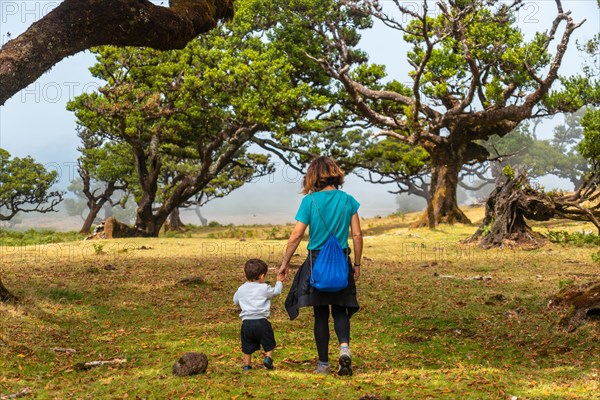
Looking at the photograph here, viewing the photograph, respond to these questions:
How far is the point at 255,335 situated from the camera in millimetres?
5805

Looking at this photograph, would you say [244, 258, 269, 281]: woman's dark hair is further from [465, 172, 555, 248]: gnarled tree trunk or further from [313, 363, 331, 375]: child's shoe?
[465, 172, 555, 248]: gnarled tree trunk

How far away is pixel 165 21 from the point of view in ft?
29.5

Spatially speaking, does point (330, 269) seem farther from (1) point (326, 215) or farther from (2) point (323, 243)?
(1) point (326, 215)

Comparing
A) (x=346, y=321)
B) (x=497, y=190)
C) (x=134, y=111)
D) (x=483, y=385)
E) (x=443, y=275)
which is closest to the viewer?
(x=483, y=385)

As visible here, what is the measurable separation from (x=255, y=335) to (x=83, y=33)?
5245mm

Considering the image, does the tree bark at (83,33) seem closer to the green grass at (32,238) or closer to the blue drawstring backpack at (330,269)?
the blue drawstring backpack at (330,269)

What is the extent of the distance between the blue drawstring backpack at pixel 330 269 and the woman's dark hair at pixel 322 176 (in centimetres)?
58

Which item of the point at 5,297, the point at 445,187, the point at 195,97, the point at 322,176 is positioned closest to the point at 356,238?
the point at 322,176

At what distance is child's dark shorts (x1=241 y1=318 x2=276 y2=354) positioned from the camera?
580cm

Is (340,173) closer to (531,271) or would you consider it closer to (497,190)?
(531,271)

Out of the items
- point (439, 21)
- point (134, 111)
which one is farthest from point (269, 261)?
point (439, 21)

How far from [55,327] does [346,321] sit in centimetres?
420

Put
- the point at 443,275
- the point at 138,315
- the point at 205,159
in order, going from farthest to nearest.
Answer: the point at 205,159 → the point at 443,275 → the point at 138,315

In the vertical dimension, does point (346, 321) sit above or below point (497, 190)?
below
